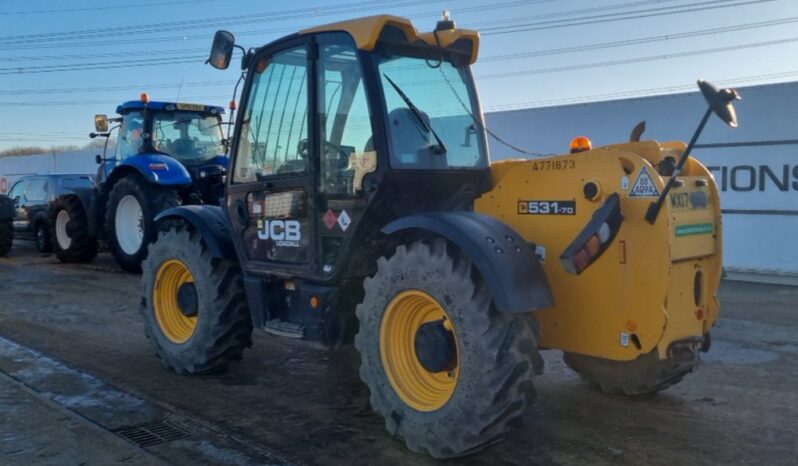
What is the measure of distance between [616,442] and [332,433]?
169 cm

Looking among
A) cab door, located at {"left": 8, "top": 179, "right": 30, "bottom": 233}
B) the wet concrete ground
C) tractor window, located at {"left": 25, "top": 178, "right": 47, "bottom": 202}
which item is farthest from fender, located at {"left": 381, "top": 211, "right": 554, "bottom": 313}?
cab door, located at {"left": 8, "top": 179, "right": 30, "bottom": 233}

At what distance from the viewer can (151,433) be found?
4.68 meters

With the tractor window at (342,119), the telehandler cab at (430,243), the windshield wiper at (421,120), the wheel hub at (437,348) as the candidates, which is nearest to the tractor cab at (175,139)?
the telehandler cab at (430,243)

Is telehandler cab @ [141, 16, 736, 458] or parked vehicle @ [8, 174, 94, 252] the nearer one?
telehandler cab @ [141, 16, 736, 458]

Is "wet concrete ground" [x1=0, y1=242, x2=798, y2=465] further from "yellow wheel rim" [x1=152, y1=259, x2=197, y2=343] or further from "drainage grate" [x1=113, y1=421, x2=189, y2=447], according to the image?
"yellow wheel rim" [x1=152, y1=259, x2=197, y2=343]

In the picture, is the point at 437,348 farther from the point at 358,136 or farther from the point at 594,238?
the point at 358,136

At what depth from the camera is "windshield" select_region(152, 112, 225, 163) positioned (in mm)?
12508

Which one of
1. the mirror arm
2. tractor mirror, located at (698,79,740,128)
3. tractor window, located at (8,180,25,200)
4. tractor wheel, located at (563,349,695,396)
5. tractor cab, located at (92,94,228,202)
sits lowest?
tractor wheel, located at (563,349,695,396)

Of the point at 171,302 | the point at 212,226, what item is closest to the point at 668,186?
the point at 212,226

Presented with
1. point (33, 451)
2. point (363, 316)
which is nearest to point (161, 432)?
point (33, 451)

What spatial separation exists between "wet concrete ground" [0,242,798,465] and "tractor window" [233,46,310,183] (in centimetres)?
163

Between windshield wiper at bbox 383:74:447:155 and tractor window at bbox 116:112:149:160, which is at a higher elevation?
tractor window at bbox 116:112:149:160

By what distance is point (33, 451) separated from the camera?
4.38 meters

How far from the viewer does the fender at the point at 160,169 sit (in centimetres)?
1152
